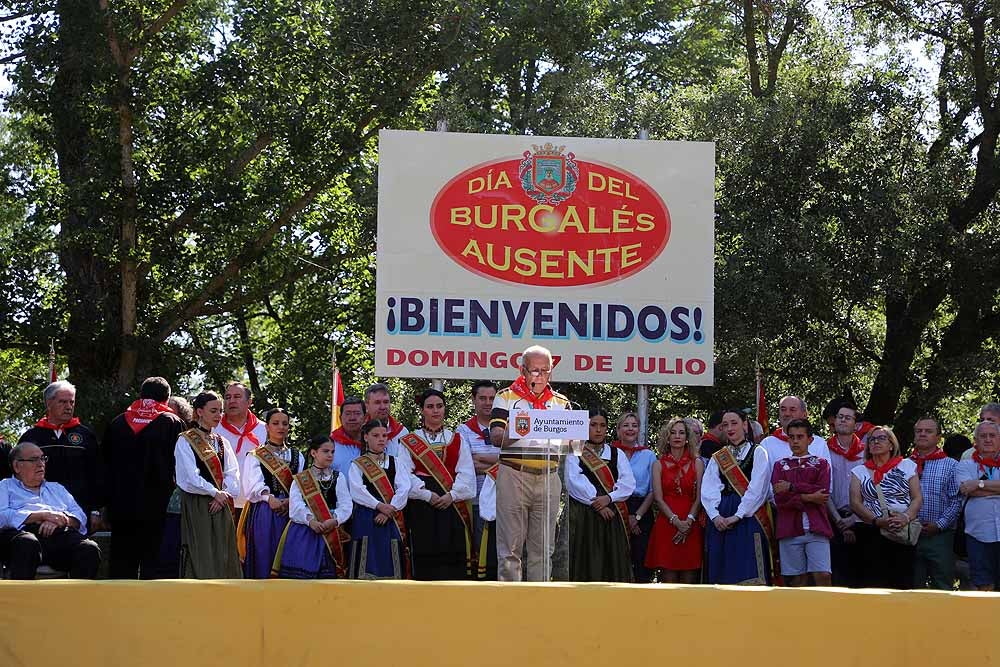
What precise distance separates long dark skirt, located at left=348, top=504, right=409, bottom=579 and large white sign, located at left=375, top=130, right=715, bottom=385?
152 cm

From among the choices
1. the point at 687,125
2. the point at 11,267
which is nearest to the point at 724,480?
the point at 687,125

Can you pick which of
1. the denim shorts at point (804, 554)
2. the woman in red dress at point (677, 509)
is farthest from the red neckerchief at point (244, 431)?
the denim shorts at point (804, 554)

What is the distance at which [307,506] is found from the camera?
9484mm

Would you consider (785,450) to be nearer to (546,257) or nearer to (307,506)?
(546,257)

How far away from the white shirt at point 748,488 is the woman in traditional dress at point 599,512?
1.90ft

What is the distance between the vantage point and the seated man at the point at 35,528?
27.2ft

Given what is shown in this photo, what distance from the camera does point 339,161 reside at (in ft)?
61.9

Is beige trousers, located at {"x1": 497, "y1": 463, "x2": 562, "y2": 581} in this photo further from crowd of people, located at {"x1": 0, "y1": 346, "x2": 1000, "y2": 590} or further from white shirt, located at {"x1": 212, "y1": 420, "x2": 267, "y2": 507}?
white shirt, located at {"x1": 212, "y1": 420, "x2": 267, "y2": 507}

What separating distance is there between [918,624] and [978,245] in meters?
10.7

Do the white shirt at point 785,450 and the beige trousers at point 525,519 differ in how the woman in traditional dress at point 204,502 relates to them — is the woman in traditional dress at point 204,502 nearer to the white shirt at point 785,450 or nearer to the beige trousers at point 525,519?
the beige trousers at point 525,519

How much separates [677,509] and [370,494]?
2.23m

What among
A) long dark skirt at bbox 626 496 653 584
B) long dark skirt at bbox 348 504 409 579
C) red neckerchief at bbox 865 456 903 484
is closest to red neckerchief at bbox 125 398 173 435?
long dark skirt at bbox 348 504 409 579

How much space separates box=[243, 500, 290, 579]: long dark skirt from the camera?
955 centimetres

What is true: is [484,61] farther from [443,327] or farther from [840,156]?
[443,327]
